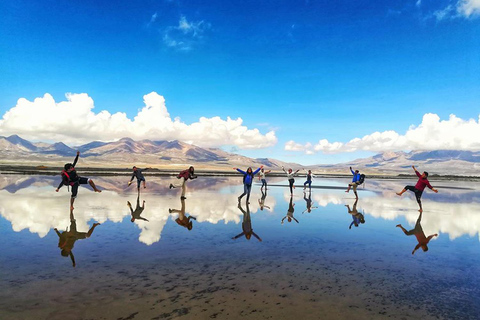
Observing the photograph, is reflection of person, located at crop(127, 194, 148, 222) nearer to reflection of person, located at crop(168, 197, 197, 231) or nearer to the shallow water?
the shallow water

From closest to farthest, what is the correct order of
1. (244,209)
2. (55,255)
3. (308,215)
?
(55,255) < (308,215) < (244,209)

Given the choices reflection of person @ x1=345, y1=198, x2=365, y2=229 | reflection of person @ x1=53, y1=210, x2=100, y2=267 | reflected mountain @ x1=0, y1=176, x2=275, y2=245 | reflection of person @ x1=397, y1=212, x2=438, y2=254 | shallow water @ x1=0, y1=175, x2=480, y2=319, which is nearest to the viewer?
shallow water @ x1=0, y1=175, x2=480, y2=319

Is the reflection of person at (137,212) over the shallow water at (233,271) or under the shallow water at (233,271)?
over

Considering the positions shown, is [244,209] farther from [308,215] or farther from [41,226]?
[41,226]

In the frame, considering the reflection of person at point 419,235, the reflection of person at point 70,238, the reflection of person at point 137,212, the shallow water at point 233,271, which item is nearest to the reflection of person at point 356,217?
the shallow water at point 233,271

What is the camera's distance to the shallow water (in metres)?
5.43

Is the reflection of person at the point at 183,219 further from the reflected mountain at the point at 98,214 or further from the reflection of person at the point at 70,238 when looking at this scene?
the reflection of person at the point at 70,238

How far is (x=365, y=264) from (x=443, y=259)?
2522 millimetres

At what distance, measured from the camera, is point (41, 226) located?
1168cm

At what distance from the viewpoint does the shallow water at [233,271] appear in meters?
5.43

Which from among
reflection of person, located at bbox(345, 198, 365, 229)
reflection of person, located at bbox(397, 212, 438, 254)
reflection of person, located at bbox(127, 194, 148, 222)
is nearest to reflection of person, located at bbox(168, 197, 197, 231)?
reflection of person, located at bbox(127, 194, 148, 222)

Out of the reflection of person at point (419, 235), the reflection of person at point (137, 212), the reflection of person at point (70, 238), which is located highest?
the reflection of person at point (137, 212)

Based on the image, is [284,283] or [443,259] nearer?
[284,283]

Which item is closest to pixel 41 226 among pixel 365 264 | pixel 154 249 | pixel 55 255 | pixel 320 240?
pixel 55 255
